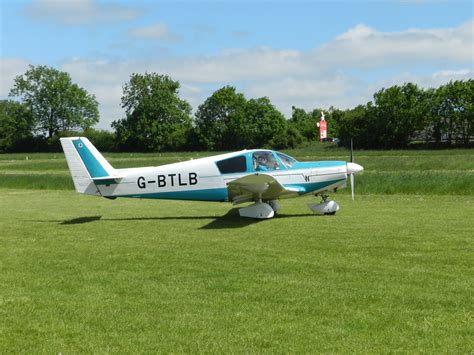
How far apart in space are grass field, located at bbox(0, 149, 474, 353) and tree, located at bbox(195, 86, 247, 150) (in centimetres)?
6806

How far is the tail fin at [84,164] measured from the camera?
15023 mm

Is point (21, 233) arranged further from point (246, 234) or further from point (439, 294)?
point (439, 294)

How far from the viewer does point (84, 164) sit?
1504 centimetres

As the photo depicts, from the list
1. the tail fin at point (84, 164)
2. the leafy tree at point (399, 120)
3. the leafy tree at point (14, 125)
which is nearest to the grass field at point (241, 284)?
the tail fin at point (84, 164)

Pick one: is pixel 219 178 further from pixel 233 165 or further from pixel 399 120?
pixel 399 120

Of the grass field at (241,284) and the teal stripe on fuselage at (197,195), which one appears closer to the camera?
the grass field at (241,284)

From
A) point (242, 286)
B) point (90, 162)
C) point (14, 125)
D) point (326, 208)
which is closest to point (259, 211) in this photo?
point (326, 208)

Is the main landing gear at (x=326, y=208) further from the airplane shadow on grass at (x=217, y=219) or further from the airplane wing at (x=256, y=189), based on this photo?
the airplane wing at (x=256, y=189)

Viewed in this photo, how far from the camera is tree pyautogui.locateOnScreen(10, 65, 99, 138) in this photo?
318ft

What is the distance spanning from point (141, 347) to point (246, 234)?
6.79 m

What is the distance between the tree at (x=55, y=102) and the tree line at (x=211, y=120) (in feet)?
0.53

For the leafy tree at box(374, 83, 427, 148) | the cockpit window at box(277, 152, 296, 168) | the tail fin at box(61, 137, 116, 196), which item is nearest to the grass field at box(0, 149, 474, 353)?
the tail fin at box(61, 137, 116, 196)

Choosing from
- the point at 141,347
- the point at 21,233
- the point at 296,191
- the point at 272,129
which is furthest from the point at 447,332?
the point at 272,129

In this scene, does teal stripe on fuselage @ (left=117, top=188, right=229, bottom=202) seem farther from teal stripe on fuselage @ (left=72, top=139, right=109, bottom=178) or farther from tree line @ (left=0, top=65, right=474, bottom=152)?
tree line @ (left=0, top=65, right=474, bottom=152)
